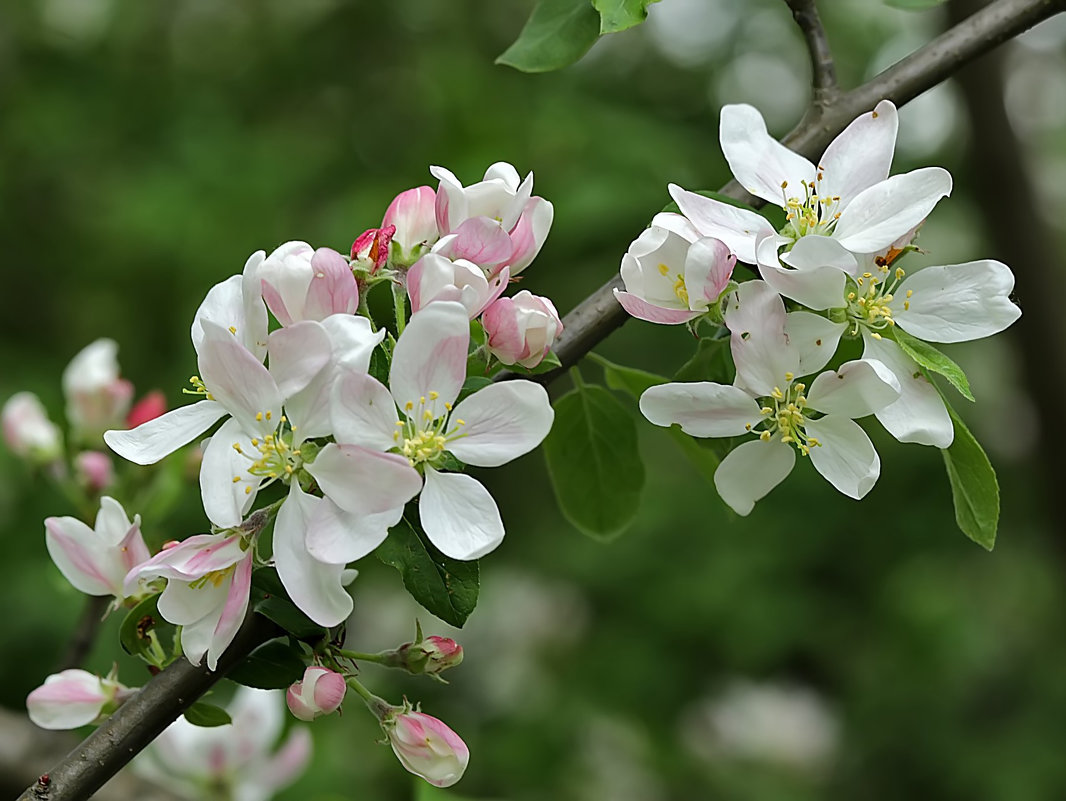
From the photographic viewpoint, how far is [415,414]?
2.06 feet

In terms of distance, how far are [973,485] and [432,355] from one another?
0.35 metres

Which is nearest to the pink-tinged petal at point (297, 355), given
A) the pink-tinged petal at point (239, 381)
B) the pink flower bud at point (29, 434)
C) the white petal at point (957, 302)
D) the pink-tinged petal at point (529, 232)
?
the pink-tinged petal at point (239, 381)

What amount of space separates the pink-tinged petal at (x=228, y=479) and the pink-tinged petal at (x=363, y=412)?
2.5 inches

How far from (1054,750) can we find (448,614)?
2015 millimetres

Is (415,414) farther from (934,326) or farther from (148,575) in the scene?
(934,326)

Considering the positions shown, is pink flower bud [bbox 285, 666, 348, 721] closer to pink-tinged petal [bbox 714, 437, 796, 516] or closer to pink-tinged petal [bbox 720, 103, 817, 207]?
pink-tinged petal [bbox 714, 437, 796, 516]

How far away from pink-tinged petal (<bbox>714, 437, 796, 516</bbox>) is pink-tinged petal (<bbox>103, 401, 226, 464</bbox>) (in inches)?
12.0

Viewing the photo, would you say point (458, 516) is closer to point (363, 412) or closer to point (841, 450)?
point (363, 412)

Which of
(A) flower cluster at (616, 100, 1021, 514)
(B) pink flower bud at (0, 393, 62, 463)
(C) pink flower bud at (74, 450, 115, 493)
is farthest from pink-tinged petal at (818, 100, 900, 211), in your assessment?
(B) pink flower bud at (0, 393, 62, 463)

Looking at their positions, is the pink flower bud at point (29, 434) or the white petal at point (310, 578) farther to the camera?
the pink flower bud at point (29, 434)

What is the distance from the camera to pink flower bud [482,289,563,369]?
0.64m

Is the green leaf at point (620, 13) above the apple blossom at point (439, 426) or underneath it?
above

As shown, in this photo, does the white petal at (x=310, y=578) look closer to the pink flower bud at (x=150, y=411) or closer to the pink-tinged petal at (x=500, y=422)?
the pink-tinged petal at (x=500, y=422)

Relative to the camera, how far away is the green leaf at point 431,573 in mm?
613
